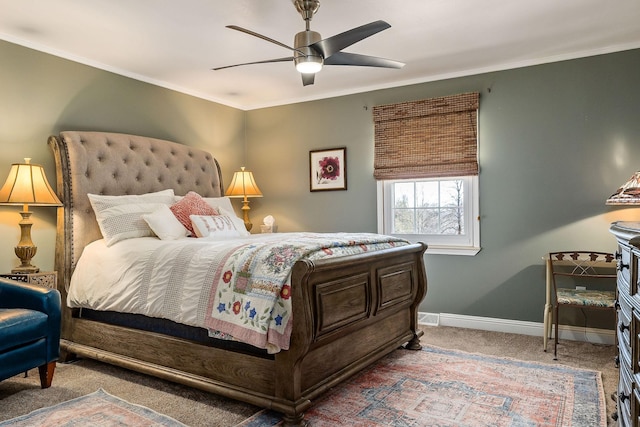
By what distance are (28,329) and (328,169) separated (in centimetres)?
318

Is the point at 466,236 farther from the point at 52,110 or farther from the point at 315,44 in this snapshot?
the point at 52,110

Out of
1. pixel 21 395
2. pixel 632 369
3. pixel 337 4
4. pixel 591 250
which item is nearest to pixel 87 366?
pixel 21 395

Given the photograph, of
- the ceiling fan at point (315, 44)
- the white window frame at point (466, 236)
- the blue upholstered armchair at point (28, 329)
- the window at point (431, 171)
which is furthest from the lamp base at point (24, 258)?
the white window frame at point (466, 236)

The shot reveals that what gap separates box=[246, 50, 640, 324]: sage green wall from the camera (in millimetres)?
3639

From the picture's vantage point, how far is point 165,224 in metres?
3.34

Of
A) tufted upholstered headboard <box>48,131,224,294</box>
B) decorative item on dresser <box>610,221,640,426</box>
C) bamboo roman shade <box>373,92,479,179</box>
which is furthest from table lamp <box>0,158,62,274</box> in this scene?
decorative item on dresser <box>610,221,640,426</box>

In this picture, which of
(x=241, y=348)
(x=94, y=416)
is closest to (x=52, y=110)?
(x=94, y=416)

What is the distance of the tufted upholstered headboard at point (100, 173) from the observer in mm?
3400

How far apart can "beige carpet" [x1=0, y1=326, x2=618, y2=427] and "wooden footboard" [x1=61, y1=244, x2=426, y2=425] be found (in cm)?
10

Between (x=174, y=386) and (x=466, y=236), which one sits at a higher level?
(x=466, y=236)

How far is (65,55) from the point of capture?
3.66 m

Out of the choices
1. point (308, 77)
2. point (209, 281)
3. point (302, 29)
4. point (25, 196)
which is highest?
point (302, 29)

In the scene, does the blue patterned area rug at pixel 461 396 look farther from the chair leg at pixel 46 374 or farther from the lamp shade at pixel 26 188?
the lamp shade at pixel 26 188

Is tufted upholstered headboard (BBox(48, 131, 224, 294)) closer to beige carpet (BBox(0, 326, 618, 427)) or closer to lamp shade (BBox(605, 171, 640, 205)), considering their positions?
beige carpet (BBox(0, 326, 618, 427))
